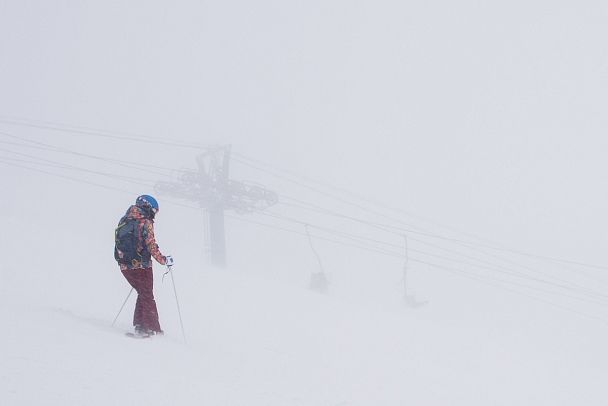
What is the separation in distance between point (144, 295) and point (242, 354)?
1978 millimetres

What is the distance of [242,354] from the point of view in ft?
27.6

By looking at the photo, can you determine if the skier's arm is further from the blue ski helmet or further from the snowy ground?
the snowy ground

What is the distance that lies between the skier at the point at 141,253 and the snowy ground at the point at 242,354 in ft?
1.26

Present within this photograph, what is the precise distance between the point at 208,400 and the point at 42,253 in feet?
36.9

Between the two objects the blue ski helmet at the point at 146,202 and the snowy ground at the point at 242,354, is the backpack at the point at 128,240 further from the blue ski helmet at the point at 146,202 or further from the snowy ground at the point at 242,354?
the snowy ground at the point at 242,354

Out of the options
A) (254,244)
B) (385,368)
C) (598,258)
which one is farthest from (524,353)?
(254,244)

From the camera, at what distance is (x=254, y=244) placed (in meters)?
149

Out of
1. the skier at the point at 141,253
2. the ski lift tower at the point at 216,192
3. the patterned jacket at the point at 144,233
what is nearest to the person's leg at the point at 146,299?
the skier at the point at 141,253

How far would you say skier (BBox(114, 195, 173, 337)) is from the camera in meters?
7.11

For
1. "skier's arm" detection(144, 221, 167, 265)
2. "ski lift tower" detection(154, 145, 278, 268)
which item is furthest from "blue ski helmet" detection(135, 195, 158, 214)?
"ski lift tower" detection(154, 145, 278, 268)

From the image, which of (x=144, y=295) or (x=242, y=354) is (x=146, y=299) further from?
(x=242, y=354)

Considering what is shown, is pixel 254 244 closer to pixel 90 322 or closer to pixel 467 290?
pixel 467 290

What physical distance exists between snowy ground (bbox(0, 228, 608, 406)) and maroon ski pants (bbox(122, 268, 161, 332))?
1.12 ft

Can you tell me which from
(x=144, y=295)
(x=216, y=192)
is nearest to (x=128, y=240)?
(x=144, y=295)
